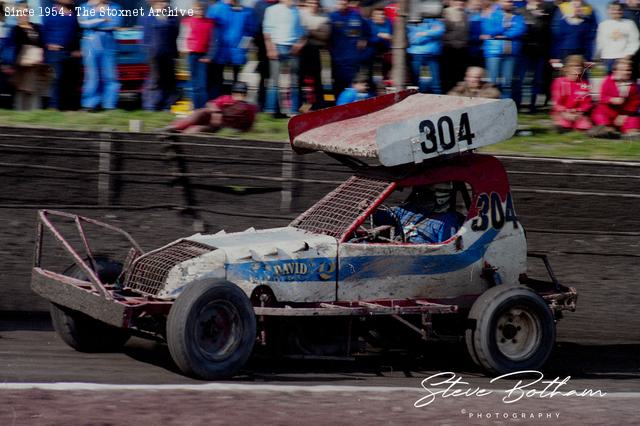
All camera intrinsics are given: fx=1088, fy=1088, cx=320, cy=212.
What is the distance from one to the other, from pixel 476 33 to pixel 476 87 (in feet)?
3.22

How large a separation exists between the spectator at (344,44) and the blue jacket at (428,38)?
65 centimetres


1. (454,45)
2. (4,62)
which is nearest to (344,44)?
(454,45)

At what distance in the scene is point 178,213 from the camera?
10766mm

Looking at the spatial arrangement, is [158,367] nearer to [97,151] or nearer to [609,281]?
[97,151]

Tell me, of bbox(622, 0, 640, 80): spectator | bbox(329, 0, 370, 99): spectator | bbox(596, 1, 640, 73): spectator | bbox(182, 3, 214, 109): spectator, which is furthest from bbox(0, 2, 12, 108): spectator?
bbox(622, 0, 640, 80): spectator

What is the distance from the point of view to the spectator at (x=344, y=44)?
13.0 metres

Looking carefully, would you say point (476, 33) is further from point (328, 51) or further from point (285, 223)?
point (285, 223)

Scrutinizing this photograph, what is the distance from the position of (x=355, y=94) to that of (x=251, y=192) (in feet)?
6.50

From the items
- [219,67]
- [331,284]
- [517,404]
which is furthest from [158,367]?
[219,67]

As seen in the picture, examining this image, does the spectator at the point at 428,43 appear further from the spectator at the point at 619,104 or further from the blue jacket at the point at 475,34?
the spectator at the point at 619,104

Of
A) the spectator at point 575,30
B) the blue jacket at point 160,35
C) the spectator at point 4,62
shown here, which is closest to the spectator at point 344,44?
the blue jacket at point 160,35

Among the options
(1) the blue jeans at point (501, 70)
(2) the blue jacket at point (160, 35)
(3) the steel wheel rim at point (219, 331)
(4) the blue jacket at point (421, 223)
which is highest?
(2) the blue jacket at point (160, 35)

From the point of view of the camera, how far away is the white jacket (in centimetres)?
1329
